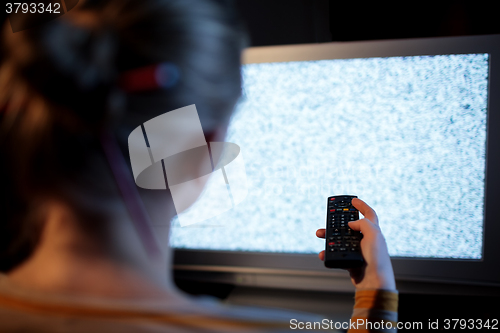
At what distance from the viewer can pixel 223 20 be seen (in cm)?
40

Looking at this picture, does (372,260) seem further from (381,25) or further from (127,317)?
(381,25)

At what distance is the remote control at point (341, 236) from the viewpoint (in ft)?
1.82

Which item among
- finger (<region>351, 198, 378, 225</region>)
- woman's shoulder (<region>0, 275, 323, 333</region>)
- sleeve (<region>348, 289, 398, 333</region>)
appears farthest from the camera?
finger (<region>351, 198, 378, 225</region>)

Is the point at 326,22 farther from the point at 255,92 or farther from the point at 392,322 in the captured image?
the point at 392,322

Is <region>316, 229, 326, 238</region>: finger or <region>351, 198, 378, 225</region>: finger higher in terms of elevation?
<region>351, 198, 378, 225</region>: finger

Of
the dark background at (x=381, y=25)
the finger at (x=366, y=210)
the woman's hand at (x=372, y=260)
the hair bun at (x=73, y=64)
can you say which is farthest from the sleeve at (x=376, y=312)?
the hair bun at (x=73, y=64)

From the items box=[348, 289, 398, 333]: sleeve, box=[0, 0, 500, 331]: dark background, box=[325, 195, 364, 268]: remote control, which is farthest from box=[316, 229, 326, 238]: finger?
box=[0, 0, 500, 331]: dark background

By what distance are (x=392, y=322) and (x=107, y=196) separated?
16.5 inches

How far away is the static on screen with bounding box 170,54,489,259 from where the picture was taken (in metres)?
0.66

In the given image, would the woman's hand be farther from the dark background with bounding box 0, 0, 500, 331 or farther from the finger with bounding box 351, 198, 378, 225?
the dark background with bounding box 0, 0, 500, 331

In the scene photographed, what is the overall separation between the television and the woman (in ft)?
0.96

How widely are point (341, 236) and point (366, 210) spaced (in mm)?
68

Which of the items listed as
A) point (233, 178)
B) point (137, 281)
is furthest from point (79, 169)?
point (233, 178)

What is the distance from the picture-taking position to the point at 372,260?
1.77 ft
